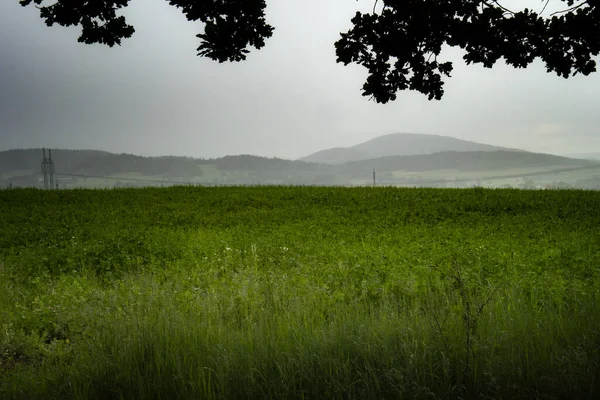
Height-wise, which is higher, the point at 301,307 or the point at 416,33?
the point at 416,33

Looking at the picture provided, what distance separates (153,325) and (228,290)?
1.96 metres

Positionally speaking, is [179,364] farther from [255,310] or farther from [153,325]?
[255,310]

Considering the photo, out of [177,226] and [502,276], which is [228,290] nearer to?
[502,276]

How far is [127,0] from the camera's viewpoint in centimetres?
505

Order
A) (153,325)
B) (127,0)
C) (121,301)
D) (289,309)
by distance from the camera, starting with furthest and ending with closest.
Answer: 1. (121,301)
2. (289,309)
3. (153,325)
4. (127,0)

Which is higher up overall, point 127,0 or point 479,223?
point 127,0

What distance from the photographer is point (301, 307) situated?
615 centimetres

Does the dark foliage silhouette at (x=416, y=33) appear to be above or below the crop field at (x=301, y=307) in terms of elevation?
above

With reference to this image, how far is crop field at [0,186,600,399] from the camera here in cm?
419

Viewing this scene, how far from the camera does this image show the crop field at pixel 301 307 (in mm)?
4191

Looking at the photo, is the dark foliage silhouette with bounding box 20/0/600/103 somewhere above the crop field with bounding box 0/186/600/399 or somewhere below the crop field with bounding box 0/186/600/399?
above

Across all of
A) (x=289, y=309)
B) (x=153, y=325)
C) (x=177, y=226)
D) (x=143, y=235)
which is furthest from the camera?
(x=177, y=226)

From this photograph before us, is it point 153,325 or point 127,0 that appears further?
point 153,325

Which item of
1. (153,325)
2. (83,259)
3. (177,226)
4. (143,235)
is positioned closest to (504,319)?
(153,325)
